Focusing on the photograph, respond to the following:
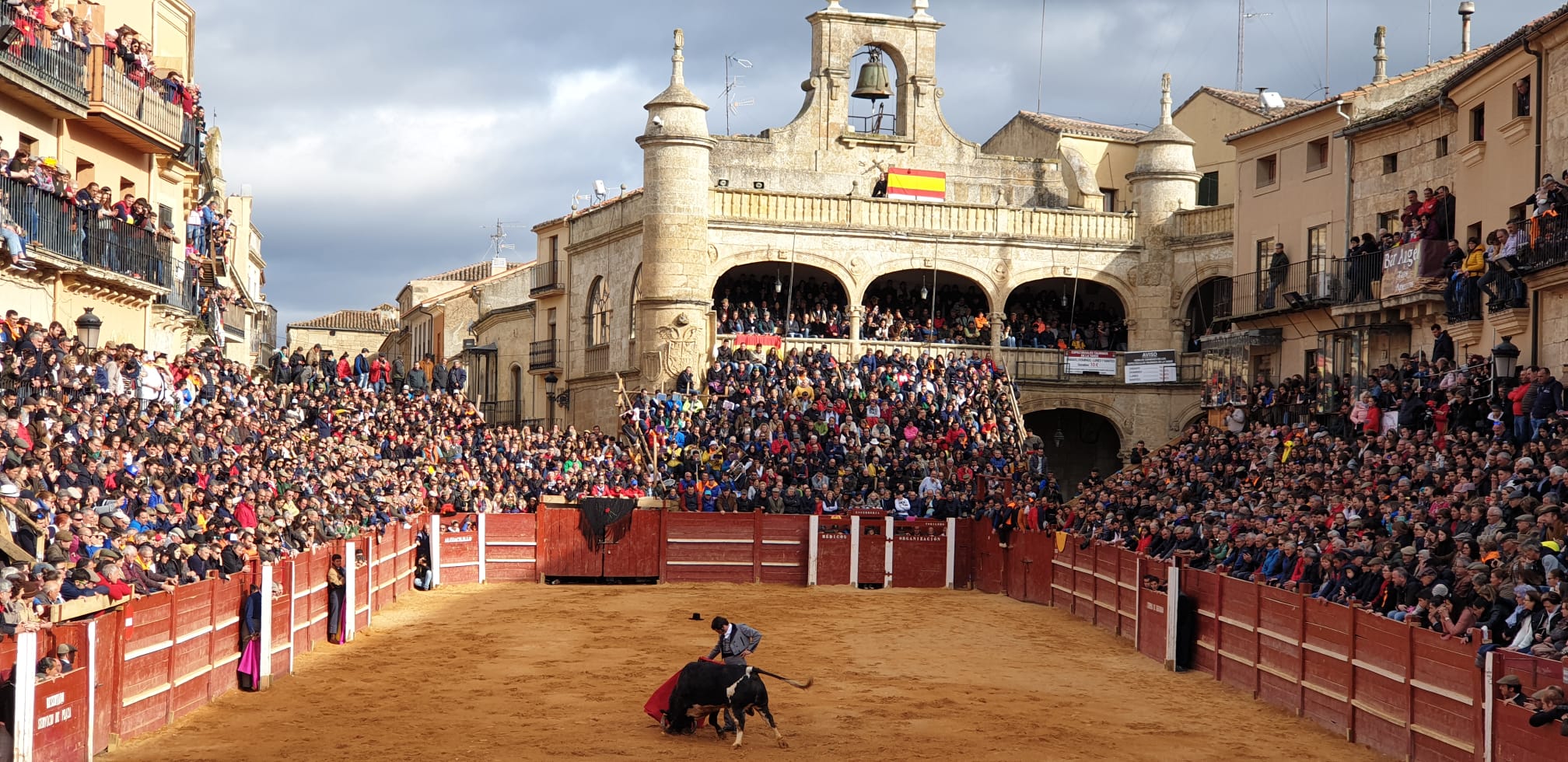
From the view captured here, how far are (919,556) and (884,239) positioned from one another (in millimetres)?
12191

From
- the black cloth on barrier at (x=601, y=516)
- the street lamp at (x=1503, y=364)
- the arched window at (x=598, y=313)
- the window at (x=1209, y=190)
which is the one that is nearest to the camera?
the street lamp at (x=1503, y=364)

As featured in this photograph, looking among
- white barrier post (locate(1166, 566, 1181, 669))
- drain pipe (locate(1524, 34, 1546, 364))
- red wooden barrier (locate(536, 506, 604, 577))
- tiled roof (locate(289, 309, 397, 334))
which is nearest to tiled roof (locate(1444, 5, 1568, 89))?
drain pipe (locate(1524, 34, 1546, 364))

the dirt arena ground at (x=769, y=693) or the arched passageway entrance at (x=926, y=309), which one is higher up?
the arched passageway entrance at (x=926, y=309)

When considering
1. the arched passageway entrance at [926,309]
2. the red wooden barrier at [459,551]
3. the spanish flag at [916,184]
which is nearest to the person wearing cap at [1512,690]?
the red wooden barrier at [459,551]

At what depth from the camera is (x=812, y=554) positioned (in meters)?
35.3

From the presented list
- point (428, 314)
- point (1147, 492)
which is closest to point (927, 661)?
point (1147, 492)

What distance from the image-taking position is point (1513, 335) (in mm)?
26031

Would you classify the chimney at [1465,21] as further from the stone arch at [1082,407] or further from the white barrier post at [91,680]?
the white barrier post at [91,680]

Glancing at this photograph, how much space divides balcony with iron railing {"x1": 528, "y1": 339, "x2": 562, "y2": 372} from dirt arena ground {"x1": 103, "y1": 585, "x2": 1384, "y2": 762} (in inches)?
806

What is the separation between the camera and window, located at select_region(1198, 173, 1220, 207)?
5112 centimetres

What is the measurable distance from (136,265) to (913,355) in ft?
67.5

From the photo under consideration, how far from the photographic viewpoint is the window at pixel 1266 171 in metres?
37.7

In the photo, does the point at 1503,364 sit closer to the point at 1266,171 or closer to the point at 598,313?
the point at 1266,171

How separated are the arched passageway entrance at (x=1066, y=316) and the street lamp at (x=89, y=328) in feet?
82.8
